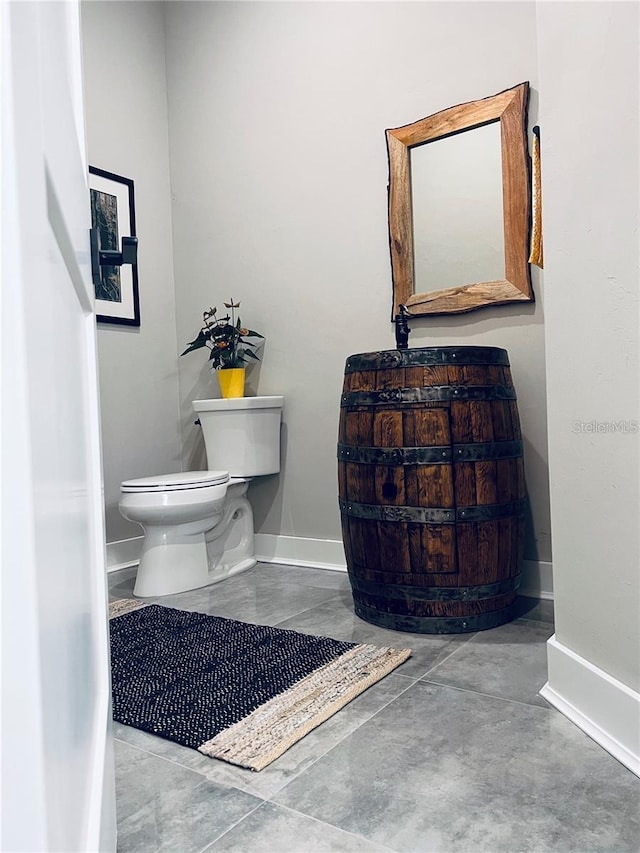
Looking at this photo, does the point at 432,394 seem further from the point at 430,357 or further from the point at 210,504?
the point at 210,504

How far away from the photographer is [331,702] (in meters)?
1.43

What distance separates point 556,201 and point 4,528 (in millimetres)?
1328

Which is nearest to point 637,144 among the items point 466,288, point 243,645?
point 466,288

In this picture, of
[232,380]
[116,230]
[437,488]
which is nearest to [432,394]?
[437,488]

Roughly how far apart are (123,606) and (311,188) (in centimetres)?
172

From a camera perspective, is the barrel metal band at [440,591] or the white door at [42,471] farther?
the barrel metal band at [440,591]

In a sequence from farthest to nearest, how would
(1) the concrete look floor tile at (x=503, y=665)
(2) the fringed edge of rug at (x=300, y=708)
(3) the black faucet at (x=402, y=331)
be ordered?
(3) the black faucet at (x=402, y=331)
(1) the concrete look floor tile at (x=503, y=665)
(2) the fringed edge of rug at (x=300, y=708)

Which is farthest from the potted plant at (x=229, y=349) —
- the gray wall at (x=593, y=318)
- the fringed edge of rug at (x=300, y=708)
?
the gray wall at (x=593, y=318)

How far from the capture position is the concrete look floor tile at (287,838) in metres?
0.96

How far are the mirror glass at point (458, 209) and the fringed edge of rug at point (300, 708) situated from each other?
126 cm

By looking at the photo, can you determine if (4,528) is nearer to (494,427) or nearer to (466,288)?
(494,427)

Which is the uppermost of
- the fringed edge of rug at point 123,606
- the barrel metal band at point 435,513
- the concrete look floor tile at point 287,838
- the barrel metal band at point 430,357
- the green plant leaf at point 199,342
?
the green plant leaf at point 199,342

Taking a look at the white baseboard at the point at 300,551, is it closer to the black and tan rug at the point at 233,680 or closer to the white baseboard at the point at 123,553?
the white baseboard at the point at 123,553

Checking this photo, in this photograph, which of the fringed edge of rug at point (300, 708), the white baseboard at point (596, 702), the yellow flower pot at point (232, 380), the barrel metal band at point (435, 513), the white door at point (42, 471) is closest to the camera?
the white door at point (42, 471)
